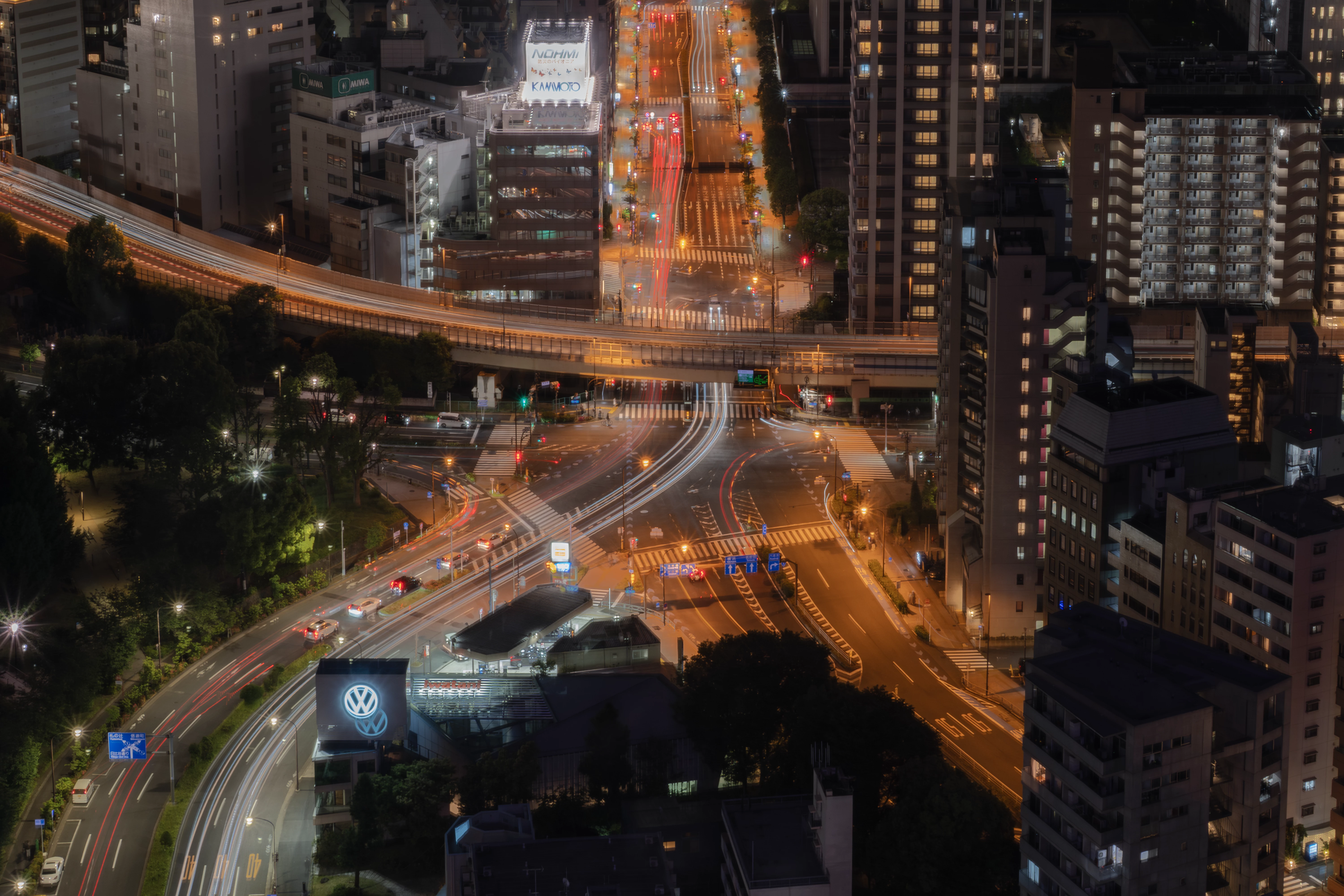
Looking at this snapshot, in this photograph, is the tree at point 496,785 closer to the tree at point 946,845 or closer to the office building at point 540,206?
the tree at point 946,845

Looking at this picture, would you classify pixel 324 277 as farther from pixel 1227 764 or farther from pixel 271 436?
pixel 1227 764

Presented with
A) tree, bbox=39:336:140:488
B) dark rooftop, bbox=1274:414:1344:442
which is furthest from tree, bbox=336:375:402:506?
dark rooftop, bbox=1274:414:1344:442

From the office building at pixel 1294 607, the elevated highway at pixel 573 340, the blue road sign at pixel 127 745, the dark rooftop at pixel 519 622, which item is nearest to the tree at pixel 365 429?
the elevated highway at pixel 573 340

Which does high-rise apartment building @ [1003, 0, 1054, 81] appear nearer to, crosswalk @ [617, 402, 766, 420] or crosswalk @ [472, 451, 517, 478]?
crosswalk @ [617, 402, 766, 420]

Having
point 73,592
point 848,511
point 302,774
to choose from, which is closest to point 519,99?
point 848,511

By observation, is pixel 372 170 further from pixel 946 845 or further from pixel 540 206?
pixel 946 845
